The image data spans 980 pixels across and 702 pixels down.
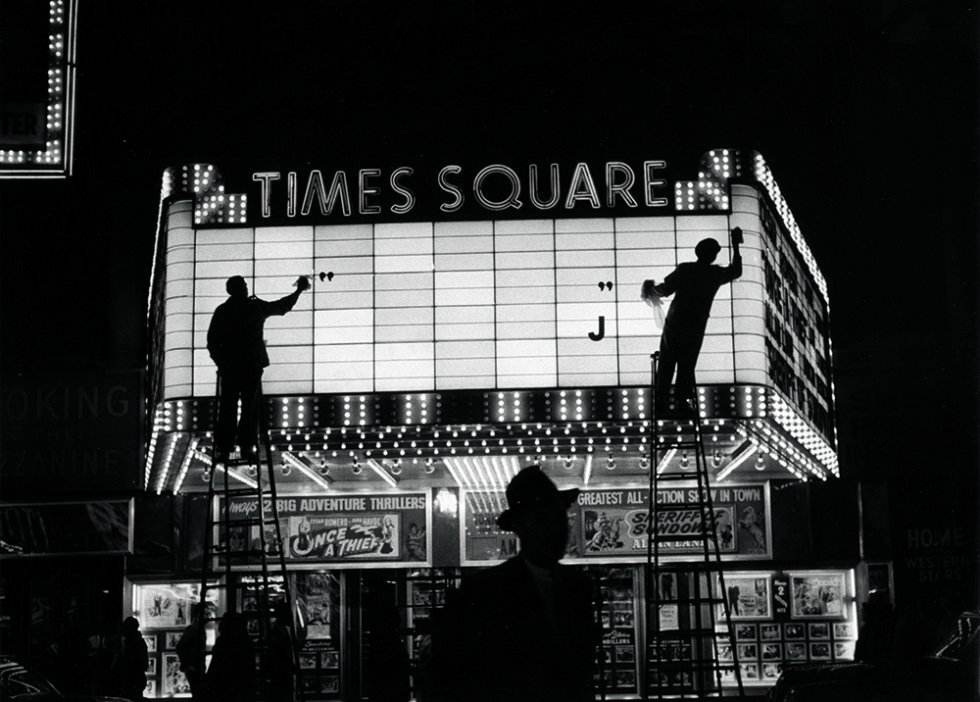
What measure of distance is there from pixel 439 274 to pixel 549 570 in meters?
12.7

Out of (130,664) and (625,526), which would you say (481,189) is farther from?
(130,664)

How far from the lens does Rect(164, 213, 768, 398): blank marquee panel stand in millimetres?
17891

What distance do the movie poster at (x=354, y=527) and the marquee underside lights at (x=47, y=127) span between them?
585 inches

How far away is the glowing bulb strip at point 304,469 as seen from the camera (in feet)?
65.0

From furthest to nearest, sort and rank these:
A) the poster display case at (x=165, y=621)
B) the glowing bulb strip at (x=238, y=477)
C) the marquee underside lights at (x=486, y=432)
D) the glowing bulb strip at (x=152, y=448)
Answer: the poster display case at (x=165, y=621) < the glowing bulb strip at (x=238, y=477) < the glowing bulb strip at (x=152, y=448) < the marquee underside lights at (x=486, y=432)

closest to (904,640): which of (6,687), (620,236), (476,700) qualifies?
(620,236)

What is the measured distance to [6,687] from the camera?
12336 mm

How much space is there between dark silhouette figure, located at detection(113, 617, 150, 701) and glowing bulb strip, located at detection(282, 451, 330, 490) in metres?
3.27

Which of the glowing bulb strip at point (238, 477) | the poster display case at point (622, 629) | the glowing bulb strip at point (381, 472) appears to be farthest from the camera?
the poster display case at point (622, 629)

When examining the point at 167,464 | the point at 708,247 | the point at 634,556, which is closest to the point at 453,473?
the point at 634,556

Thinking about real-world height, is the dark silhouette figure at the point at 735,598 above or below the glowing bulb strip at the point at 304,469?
below

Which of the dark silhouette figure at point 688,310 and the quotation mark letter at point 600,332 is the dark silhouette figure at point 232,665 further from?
the quotation mark letter at point 600,332

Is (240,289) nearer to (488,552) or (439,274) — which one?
(439,274)

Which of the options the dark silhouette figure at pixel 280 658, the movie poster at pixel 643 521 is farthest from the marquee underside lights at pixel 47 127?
the movie poster at pixel 643 521
